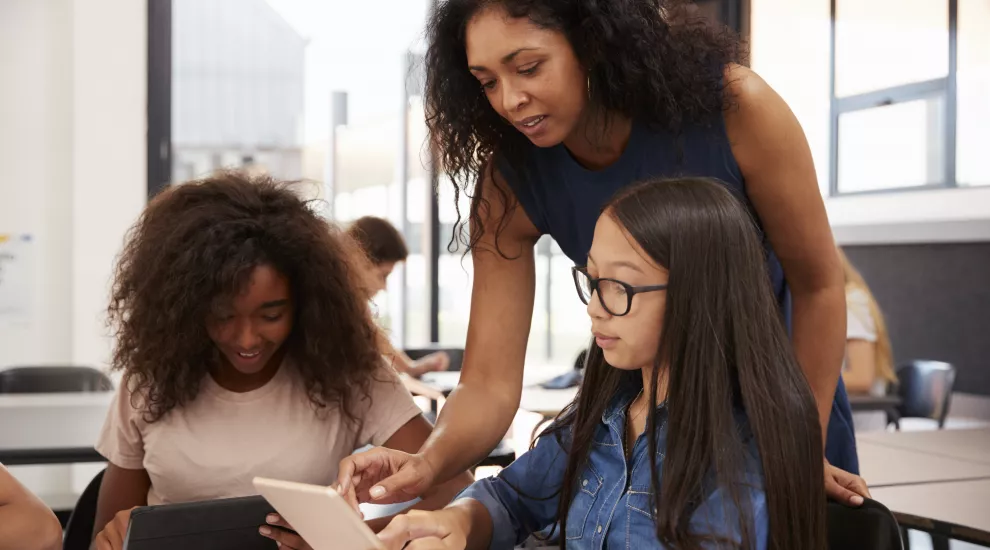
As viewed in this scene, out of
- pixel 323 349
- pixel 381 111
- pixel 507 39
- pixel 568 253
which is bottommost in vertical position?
pixel 323 349

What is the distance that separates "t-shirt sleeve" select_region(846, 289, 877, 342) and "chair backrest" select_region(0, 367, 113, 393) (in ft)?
9.17

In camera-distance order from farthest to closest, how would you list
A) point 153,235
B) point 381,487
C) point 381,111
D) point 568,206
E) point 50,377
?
point 381,111, point 50,377, point 153,235, point 568,206, point 381,487

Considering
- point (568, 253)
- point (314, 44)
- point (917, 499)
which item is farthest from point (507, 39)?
point (314, 44)

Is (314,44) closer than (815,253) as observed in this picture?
No

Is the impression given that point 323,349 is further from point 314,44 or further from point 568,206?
point 314,44

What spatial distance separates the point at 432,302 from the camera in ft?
18.9

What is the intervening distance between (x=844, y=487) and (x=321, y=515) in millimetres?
744

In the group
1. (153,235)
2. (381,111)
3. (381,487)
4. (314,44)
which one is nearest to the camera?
(381,487)

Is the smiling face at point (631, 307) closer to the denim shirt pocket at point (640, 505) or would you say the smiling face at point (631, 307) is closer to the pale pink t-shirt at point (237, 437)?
the denim shirt pocket at point (640, 505)

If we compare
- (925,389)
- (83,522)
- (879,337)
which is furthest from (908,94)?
(83,522)

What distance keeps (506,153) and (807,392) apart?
0.61 meters

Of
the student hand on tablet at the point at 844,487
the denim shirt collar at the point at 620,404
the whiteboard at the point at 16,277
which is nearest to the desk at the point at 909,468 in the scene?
the student hand on tablet at the point at 844,487

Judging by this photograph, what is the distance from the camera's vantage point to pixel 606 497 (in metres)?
1.26

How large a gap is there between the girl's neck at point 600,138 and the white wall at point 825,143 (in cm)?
435
